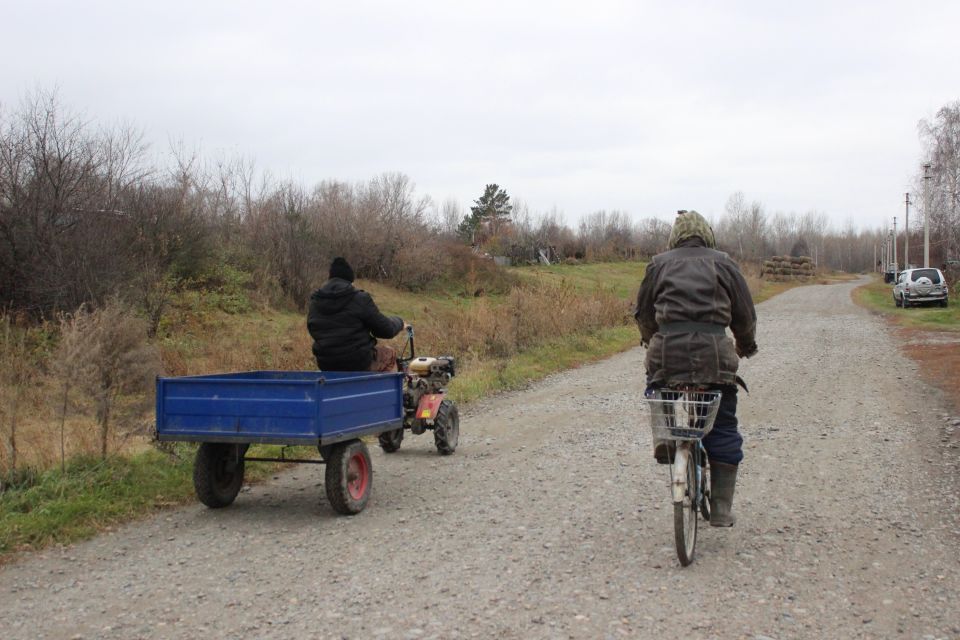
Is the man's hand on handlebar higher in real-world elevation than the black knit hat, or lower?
lower

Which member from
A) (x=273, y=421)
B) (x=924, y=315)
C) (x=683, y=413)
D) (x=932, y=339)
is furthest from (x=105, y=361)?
(x=924, y=315)

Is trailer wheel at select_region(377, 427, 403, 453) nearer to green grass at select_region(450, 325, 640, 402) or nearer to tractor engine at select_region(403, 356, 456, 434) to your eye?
tractor engine at select_region(403, 356, 456, 434)

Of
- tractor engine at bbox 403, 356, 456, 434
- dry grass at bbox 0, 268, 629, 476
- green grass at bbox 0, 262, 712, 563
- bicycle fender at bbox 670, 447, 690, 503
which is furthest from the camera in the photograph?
tractor engine at bbox 403, 356, 456, 434

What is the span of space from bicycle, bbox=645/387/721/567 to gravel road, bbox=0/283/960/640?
0.84 ft

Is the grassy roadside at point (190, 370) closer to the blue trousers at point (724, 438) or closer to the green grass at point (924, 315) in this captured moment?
the blue trousers at point (724, 438)

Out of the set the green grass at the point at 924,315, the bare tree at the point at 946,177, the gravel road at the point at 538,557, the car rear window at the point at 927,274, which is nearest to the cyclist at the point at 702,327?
the gravel road at the point at 538,557

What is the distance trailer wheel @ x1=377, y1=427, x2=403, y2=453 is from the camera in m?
9.09

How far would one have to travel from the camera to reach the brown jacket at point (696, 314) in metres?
5.09

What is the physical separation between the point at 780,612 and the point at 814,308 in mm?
35665

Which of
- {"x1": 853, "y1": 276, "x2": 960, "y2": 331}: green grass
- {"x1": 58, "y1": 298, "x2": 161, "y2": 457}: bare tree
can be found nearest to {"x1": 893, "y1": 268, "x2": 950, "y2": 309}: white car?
{"x1": 853, "y1": 276, "x2": 960, "y2": 331}: green grass

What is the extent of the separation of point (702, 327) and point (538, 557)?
176cm

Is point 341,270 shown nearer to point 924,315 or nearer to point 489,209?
point 924,315

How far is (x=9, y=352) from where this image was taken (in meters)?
14.4

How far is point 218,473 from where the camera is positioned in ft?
22.7
